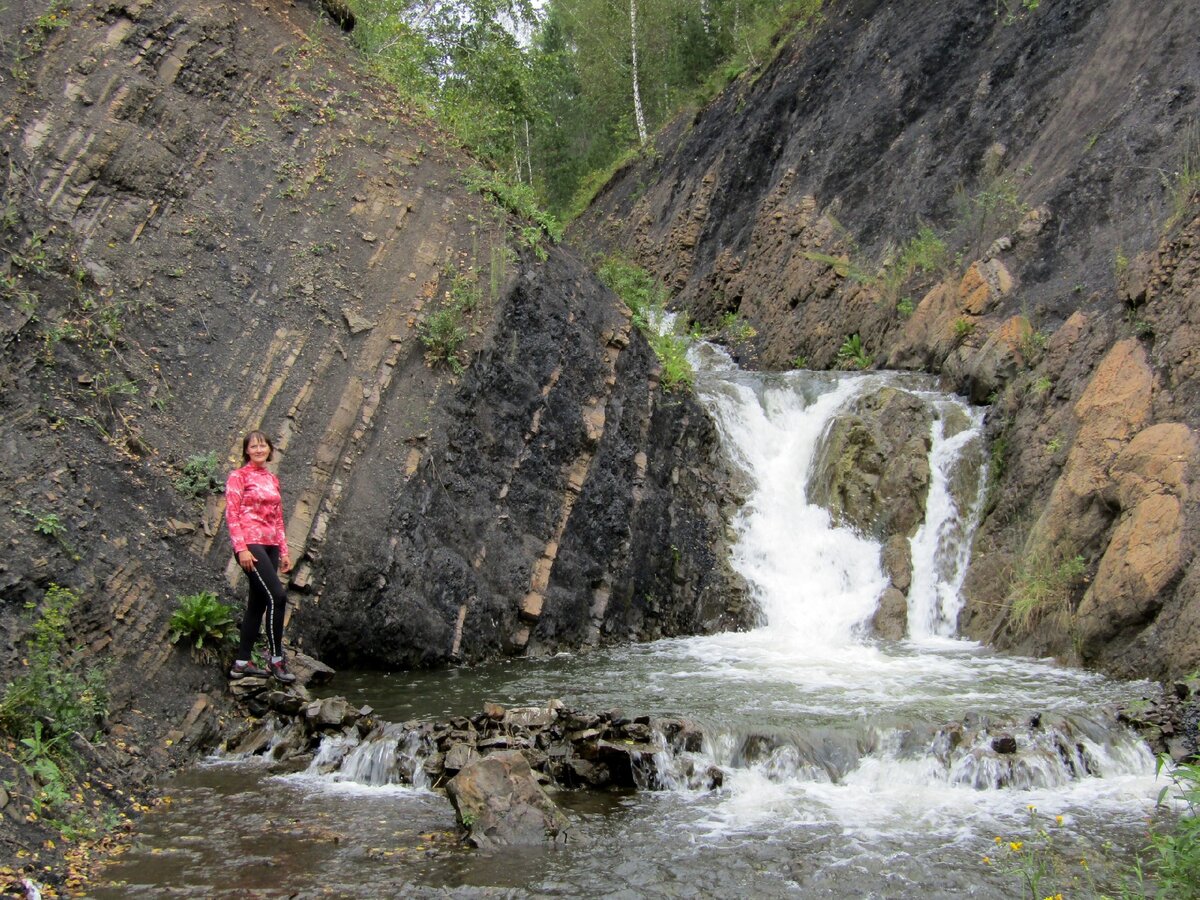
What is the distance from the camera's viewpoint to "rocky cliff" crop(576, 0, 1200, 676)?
32.9 feet

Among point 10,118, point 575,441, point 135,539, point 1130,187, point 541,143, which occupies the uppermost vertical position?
point 541,143

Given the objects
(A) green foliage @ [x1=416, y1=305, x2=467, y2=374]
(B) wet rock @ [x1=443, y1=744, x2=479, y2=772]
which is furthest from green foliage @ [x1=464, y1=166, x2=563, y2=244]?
(B) wet rock @ [x1=443, y1=744, x2=479, y2=772]

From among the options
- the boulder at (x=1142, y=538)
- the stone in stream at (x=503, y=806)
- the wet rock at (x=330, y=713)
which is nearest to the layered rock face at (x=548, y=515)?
the wet rock at (x=330, y=713)

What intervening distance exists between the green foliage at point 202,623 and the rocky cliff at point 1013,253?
320 inches

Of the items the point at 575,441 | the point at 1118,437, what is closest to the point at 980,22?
the point at 1118,437

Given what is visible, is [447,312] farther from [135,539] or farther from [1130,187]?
[1130,187]

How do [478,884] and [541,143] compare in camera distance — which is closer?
[478,884]

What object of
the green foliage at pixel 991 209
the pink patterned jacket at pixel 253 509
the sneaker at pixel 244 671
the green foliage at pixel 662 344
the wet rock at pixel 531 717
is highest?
the green foliage at pixel 991 209

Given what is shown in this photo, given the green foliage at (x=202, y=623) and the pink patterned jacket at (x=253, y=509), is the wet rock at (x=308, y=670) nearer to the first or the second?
the green foliage at (x=202, y=623)

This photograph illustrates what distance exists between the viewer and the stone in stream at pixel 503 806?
555 cm

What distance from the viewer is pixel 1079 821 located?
19.4 feet

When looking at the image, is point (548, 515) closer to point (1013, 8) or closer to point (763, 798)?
point (763, 798)

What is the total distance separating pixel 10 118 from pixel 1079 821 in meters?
11.7

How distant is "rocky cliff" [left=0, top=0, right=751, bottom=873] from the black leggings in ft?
1.31
